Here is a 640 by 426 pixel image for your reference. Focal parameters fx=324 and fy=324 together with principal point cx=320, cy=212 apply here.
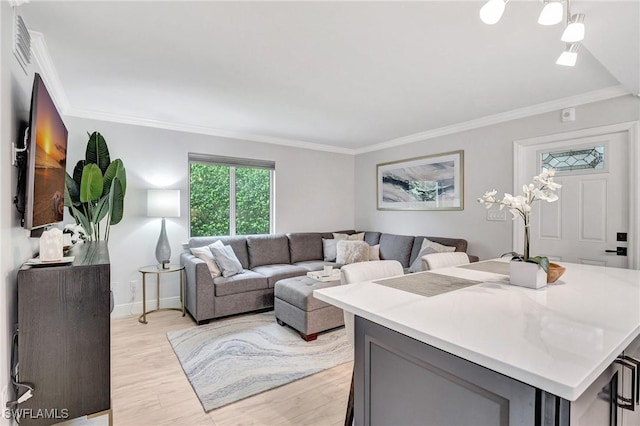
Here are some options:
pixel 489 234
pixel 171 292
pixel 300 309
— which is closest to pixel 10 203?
pixel 300 309

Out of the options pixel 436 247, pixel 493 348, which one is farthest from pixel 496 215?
pixel 493 348

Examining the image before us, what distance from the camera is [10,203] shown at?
5.25 feet

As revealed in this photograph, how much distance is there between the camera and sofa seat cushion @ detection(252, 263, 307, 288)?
3854mm

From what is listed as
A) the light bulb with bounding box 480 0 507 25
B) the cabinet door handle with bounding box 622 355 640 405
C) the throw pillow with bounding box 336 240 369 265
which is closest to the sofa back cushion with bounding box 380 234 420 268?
the throw pillow with bounding box 336 240 369 265

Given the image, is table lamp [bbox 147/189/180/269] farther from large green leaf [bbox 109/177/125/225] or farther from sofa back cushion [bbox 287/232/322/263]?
sofa back cushion [bbox 287/232/322/263]

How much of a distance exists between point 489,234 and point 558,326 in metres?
3.04

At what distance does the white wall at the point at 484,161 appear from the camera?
2990 mm

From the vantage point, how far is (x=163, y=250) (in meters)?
3.71

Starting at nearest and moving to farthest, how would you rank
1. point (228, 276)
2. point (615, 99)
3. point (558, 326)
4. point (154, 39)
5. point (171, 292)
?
point (558, 326) < point (154, 39) < point (615, 99) < point (228, 276) < point (171, 292)

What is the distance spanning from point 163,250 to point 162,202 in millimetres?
551

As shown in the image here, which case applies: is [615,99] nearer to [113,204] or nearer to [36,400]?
[36,400]

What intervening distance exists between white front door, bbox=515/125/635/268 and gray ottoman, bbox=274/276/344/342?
2.21m

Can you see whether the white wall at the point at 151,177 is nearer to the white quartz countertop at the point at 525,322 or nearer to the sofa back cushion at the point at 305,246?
the sofa back cushion at the point at 305,246

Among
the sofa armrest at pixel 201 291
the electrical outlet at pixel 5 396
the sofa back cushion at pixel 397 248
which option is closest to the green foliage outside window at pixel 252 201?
the sofa armrest at pixel 201 291
